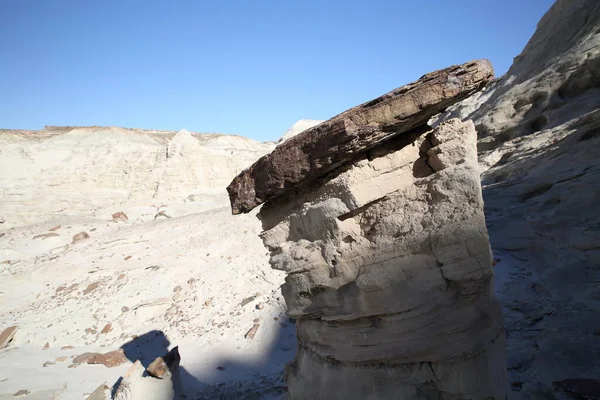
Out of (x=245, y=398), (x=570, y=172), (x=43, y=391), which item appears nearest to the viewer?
(x=245, y=398)

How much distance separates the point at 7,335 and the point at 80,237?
457cm

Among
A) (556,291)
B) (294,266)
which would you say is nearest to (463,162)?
(294,266)

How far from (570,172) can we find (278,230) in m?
5.90

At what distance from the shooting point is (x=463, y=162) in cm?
229

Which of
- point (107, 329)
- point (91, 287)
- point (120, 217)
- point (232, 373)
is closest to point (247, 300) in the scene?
point (232, 373)

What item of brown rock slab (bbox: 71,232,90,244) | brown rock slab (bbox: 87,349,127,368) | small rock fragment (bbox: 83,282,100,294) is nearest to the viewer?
brown rock slab (bbox: 87,349,127,368)

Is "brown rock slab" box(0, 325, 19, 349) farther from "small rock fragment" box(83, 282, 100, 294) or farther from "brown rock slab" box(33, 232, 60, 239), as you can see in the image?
"brown rock slab" box(33, 232, 60, 239)

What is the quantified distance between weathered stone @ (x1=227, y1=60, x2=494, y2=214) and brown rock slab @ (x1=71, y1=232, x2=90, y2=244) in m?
11.1

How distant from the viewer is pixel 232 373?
5293mm

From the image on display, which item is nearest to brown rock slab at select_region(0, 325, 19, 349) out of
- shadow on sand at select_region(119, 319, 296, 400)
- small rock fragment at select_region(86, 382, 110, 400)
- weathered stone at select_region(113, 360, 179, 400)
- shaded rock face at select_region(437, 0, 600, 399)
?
shadow on sand at select_region(119, 319, 296, 400)

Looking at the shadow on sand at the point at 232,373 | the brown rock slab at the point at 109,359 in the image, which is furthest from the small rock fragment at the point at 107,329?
the brown rock slab at the point at 109,359

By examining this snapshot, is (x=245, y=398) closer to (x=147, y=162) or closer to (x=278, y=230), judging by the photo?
(x=278, y=230)

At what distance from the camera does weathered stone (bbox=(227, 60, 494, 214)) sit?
210cm

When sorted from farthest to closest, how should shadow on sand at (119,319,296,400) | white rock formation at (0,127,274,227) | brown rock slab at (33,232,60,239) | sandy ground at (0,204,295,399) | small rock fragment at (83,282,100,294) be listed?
white rock formation at (0,127,274,227)
brown rock slab at (33,232,60,239)
small rock fragment at (83,282,100,294)
sandy ground at (0,204,295,399)
shadow on sand at (119,319,296,400)
